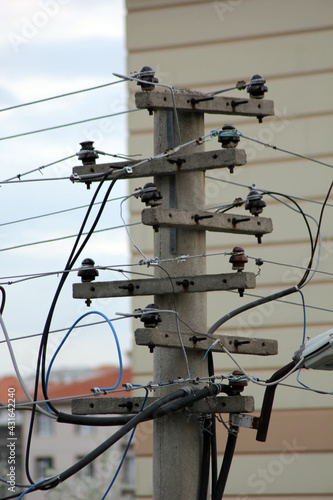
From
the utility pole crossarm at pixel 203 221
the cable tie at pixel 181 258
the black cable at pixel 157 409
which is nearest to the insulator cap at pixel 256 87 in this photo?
the utility pole crossarm at pixel 203 221

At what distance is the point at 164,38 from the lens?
7812 millimetres

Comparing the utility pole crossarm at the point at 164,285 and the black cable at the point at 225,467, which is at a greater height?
the utility pole crossarm at the point at 164,285

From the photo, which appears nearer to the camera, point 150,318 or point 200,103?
point 150,318

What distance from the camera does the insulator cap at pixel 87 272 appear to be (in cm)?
480

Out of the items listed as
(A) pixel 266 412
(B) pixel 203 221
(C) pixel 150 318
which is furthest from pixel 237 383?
(B) pixel 203 221

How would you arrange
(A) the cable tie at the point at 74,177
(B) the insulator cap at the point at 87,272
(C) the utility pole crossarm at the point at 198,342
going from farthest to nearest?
(A) the cable tie at the point at 74,177 → (B) the insulator cap at the point at 87,272 → (C) the utility pole crossarm at the point at 198,342

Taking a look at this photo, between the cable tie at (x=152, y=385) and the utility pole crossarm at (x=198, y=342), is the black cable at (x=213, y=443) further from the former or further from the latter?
the cable tie at (x=152, y=385)

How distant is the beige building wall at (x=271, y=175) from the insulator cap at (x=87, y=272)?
99.9 inches

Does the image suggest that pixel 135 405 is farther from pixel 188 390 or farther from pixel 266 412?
pixel 266 412

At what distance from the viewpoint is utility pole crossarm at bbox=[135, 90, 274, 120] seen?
184 inches

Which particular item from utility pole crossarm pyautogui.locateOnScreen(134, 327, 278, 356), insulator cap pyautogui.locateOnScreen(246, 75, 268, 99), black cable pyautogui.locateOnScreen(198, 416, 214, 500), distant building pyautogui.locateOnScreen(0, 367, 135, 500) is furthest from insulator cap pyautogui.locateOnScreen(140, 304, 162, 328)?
distant building pyautogui.locateOnScreen(0, 367, 135, 500)

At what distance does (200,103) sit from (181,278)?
111 centimetres

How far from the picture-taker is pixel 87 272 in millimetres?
4805

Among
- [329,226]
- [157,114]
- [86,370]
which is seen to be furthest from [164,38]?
[86,370]
